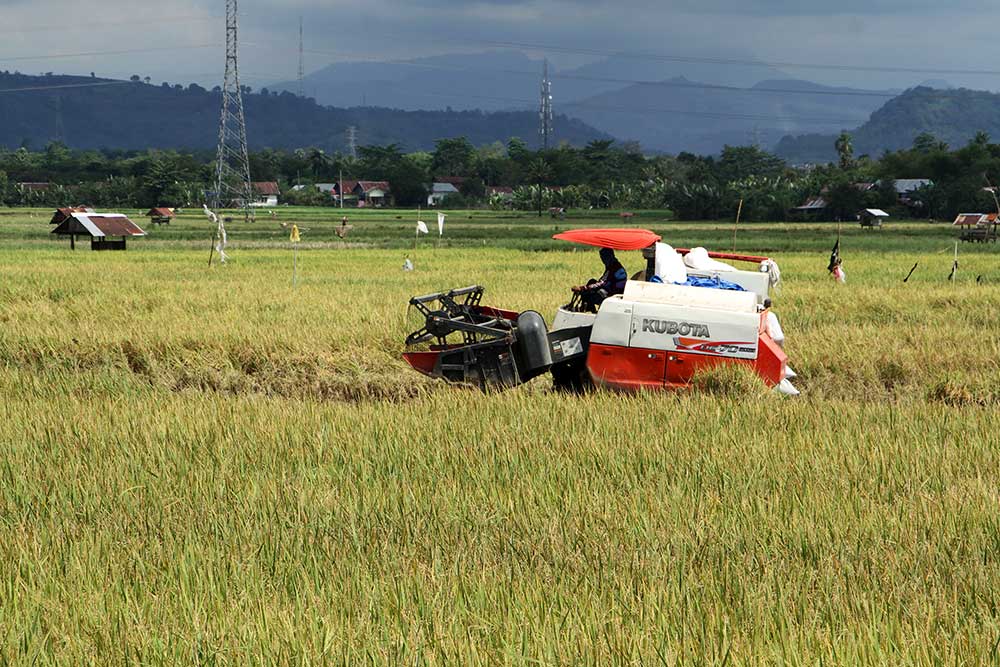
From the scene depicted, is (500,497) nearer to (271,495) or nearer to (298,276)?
(271,495)

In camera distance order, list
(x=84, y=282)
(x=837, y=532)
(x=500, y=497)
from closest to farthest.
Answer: (x=837, y=532)
(x=500, y=497)
(x=84, y=282)

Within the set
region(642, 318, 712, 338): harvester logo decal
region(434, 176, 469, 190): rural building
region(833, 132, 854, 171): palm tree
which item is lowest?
region(642, 318, 712, 338): harvester logo decal

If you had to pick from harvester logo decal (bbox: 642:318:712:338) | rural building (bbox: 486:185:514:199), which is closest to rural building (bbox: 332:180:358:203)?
rural building (bbox: 486:185:514:199)

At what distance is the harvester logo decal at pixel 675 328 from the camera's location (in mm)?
8219

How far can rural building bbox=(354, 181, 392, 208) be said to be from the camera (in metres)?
132

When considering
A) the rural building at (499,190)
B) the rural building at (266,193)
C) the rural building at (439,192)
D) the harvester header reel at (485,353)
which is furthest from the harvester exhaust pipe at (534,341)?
the rural building at (266,193)

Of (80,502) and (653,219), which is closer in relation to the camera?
(80,502)

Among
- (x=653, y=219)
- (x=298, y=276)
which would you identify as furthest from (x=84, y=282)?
(x=653, y=219)

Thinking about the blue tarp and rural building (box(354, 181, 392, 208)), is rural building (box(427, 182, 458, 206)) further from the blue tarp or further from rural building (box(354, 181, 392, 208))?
the blue tarp

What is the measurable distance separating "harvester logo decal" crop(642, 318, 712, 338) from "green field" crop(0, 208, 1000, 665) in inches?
15.3

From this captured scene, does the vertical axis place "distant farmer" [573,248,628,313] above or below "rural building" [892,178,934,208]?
below

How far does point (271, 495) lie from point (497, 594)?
1.99 metres

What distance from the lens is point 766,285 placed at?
968 cm

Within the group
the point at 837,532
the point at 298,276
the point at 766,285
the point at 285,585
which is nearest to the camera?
the point at 285,585
